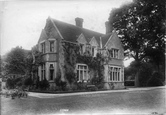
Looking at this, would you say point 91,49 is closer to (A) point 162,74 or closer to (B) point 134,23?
(B) point 134,23

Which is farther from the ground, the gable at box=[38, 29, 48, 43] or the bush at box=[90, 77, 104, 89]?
the gable at box=[38, 29, 48, 43]

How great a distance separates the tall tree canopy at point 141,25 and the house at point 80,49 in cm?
154

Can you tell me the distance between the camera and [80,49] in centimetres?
2044

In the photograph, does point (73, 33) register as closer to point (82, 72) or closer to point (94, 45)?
point (94, 45)

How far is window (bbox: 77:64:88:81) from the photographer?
65.3 feet

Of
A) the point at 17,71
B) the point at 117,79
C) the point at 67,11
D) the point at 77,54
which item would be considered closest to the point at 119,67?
the point at 117,79

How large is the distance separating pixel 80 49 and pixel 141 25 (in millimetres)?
6678

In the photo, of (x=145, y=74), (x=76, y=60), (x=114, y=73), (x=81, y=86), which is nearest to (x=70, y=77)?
(x=81, y=86)

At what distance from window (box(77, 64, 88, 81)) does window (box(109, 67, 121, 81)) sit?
12.0 feet

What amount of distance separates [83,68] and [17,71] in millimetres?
8998

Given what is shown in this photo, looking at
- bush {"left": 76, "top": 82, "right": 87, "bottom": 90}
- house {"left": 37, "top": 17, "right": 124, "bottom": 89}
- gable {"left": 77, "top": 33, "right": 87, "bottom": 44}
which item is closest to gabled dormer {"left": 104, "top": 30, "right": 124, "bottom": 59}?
house {"left": 37, "top": 17, "right": 124, "bottom": 89}

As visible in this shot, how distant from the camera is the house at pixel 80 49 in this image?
17.0 meters

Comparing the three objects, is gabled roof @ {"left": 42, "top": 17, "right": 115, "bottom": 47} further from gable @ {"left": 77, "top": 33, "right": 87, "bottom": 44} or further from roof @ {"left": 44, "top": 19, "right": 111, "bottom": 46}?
gable @ {"left": 77, "top": 33, "right": 87, "bottom": 44}

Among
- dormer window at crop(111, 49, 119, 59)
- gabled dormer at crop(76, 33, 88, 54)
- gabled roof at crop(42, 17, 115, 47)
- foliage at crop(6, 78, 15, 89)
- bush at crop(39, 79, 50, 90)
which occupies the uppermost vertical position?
gabled roof at crop(42, 17, 115, 47)
